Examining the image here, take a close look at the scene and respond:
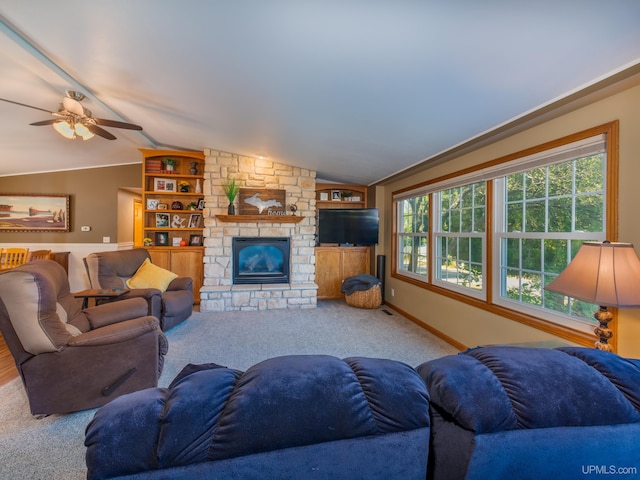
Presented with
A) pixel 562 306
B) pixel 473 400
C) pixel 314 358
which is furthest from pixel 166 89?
pixel 562 306

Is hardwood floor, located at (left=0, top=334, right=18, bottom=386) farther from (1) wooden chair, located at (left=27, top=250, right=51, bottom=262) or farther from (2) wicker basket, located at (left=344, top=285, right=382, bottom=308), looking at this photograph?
(2) wicker basket, located at (left=344, top=285, right=382, bottom=308)

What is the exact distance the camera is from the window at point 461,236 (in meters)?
3.03

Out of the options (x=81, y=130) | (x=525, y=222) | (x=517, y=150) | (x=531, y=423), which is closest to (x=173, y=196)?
(x=81, y=130)

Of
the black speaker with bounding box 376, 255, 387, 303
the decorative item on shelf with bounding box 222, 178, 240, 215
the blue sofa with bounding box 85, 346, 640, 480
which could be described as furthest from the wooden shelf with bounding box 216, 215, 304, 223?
the blue sofa with bounding box 85, 346, 640, 480

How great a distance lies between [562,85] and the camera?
1.73 metres

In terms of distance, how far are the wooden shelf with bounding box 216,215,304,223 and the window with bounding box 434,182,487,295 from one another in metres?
2.26

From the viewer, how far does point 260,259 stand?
4898 millimetres

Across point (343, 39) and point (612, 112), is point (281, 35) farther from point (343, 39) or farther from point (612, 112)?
point (612, 112)

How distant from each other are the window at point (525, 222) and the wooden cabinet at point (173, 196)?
3939 mm

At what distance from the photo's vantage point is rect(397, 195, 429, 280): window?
407cm

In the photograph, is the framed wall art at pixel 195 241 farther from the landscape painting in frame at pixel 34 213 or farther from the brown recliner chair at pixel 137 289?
the landscape painting in frame at pixel 34 213

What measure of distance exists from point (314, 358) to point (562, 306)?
2.47m

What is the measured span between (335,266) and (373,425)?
15.5 ft

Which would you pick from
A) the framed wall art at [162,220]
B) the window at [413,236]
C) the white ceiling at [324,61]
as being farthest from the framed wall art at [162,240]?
the window at [413,236]
